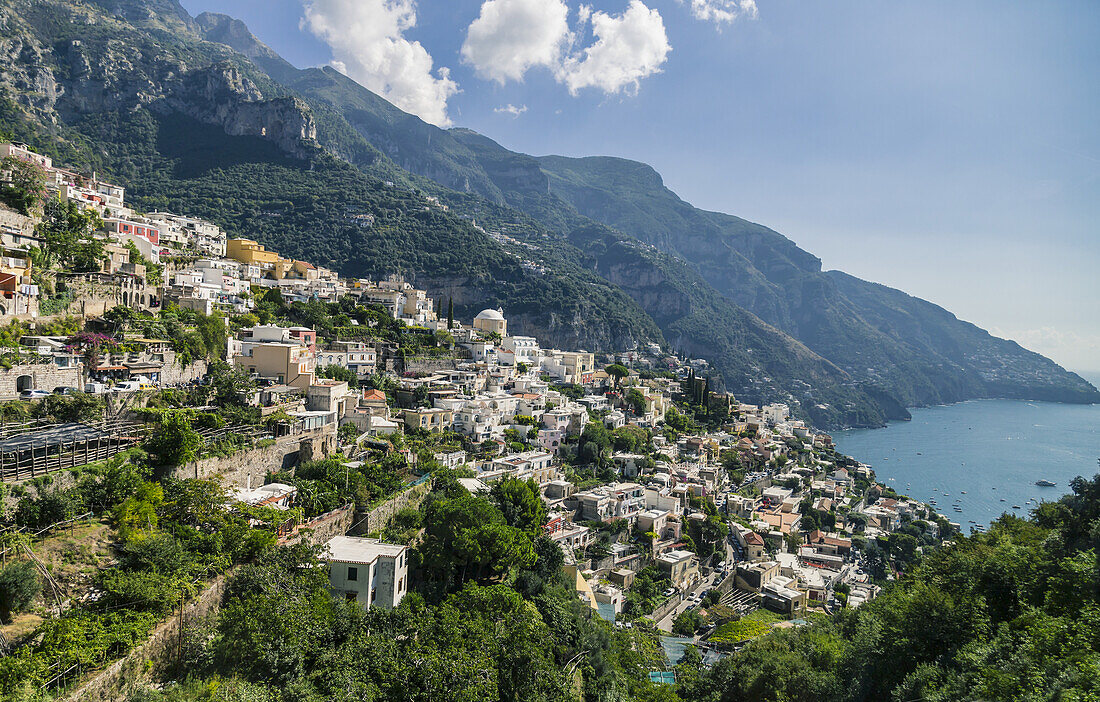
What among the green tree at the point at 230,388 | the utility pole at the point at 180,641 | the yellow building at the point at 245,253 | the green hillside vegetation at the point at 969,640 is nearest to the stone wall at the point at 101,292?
the green tree at the point at 230,388

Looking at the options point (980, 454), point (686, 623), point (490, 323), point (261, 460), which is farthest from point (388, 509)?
point (980, 454)

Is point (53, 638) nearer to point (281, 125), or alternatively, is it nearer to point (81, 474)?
point (81, 474)

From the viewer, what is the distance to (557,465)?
127ft

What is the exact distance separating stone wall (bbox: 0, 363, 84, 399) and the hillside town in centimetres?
6

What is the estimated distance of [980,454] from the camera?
99250 millimetres

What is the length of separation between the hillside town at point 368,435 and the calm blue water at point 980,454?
22698mm

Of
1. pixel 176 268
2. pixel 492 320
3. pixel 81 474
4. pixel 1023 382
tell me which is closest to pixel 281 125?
pixel 492 320

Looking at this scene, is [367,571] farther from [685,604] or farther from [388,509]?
[685,604]

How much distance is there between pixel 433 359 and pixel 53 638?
33690 mm

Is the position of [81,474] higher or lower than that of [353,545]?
higher

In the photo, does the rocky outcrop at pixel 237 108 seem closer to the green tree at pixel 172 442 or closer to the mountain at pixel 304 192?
the mountain at pixel 304 192

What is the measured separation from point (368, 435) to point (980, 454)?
110 meters

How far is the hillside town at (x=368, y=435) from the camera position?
17531mm

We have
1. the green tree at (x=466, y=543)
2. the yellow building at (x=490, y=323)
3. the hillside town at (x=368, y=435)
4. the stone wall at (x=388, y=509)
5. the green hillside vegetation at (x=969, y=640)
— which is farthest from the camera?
the yellow building at (x=490, y=323)
